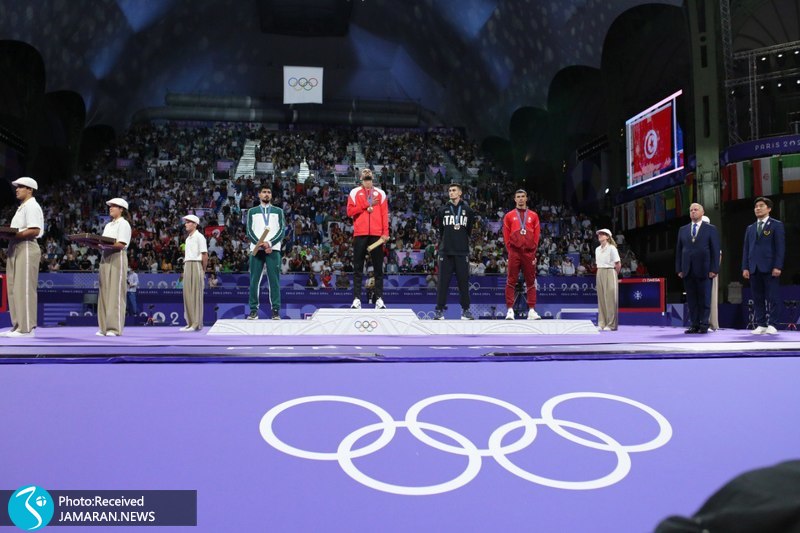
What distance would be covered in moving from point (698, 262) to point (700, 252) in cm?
14

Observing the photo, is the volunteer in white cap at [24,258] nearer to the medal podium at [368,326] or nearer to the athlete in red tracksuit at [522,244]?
the medal podium at [368,326]

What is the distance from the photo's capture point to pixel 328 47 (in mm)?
33219

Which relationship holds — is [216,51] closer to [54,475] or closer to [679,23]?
[679,23]

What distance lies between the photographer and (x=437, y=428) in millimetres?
3477

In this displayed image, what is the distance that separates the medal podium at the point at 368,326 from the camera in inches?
318

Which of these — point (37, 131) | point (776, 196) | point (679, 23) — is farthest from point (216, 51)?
point (776, 196)

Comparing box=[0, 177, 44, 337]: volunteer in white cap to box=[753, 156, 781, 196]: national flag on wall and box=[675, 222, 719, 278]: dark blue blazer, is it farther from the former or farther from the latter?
box=[753, 156, 781, 196]: national flag on wall

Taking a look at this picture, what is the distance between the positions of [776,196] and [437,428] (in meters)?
19.3

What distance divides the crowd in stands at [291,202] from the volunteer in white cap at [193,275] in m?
6.86

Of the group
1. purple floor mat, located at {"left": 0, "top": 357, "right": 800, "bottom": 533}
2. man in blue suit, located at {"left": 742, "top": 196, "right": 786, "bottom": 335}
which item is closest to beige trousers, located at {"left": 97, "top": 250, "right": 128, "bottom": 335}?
purple floor mat, located at {"left": 0, "top": 357, "right": 800, "bottom": 533}

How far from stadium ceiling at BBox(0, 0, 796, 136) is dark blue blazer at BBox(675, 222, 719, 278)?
1492 cm

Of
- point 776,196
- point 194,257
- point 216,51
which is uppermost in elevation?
point 216,51

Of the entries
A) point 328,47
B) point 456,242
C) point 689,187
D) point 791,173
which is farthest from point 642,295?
point 328,47

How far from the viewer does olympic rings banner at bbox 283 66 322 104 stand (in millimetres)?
25391
